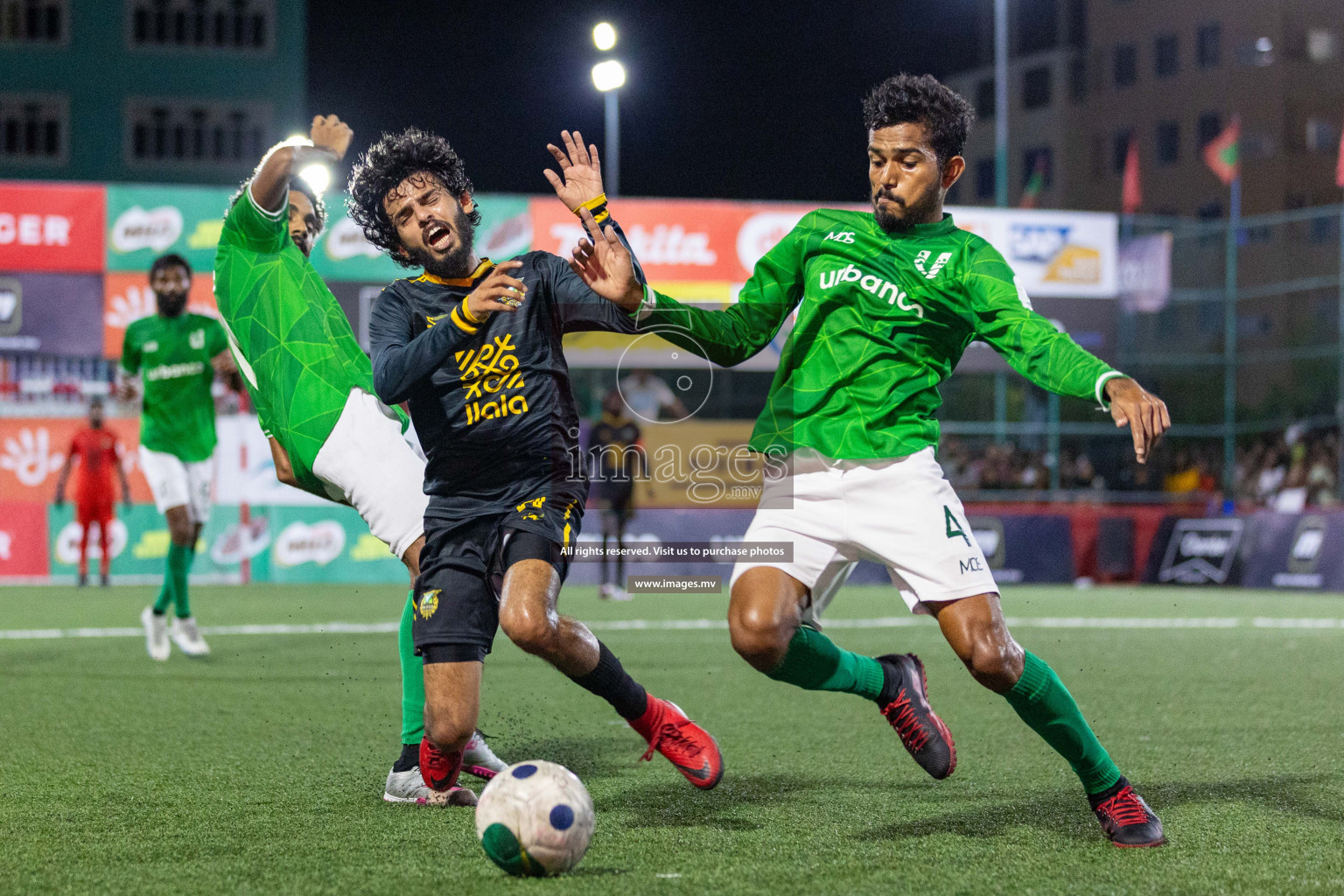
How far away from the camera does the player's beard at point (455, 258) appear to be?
4.38m

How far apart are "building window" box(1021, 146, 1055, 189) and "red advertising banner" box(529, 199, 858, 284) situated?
1819 inches

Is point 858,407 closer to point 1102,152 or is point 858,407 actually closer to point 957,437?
point 957,437

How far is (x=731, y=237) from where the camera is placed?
18641mm

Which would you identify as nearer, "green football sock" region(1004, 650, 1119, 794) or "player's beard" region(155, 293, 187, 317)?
"green football sock" region(1004, 650, 1119, 794)

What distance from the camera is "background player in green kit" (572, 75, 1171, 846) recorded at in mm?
3990

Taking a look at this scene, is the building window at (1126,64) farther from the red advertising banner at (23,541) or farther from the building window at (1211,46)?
the red advertising banner at (23,541)

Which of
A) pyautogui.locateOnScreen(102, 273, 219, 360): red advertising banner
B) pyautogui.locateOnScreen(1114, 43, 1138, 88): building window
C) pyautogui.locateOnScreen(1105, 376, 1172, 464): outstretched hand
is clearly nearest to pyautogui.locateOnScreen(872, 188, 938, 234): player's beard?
pyautogui.locateOnScreen(1105, 376, 1172, 464): outstretched hand

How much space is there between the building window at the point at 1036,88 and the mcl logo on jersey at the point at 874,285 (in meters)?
61.6

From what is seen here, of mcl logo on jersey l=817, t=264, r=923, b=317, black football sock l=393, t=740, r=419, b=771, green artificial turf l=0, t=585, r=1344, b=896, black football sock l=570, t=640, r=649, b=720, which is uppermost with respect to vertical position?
mcl logo on jersey l=817, t=264, r=923, b=317

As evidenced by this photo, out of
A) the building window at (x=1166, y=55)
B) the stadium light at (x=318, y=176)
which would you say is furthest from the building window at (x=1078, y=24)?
the stadium light at (x=318, y=176)

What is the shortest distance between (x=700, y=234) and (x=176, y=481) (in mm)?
10930

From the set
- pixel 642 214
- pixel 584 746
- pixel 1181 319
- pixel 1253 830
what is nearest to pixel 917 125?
pixel 1253 830

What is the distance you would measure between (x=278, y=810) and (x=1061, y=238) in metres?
16.8

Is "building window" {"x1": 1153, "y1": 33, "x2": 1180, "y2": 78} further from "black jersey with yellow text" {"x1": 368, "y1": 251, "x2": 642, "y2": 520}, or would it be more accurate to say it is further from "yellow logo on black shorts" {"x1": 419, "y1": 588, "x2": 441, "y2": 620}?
"yellow logo on black shorts" {"x1": 419, "y1": 588, "x2": 441, "y2": 620}
